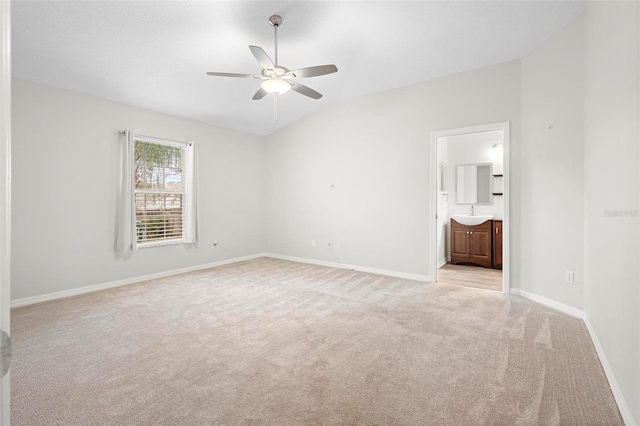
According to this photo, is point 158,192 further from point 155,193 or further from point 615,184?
point 615,184

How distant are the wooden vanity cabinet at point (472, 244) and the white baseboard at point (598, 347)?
1.76m

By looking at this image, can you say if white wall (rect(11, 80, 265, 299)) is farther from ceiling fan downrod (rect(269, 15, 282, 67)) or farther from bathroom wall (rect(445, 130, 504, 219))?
bathroom wall (rect(445, 130, 504, 219))

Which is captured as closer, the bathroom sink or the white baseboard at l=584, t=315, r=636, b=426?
the white baseboard at l=584, t=315, r=636, b=426

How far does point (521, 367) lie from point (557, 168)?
243 centimetres

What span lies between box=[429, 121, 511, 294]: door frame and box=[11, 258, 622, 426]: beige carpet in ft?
1.48

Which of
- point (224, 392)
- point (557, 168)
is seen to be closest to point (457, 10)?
point (557, 168)

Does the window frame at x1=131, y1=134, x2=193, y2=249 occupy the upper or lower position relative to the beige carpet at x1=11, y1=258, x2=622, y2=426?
upper

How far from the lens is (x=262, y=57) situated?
3000 millimetres

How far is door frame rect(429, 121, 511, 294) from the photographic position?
4.20 m

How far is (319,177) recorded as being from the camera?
6.18 m

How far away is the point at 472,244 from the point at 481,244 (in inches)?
6.1

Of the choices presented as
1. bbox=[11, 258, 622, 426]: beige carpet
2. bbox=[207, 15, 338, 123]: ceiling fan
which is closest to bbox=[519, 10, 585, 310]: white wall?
bbox=[11, 258, 622, 426]: beige carpet

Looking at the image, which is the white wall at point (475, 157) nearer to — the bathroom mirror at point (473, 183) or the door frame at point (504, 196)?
the bathroom mirror at point (473, 183)

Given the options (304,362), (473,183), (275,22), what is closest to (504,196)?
(473,183)
